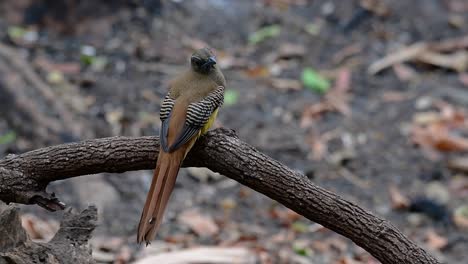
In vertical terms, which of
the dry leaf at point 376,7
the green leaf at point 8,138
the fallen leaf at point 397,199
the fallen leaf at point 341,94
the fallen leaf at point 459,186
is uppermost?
the dry leaf at point 376,7

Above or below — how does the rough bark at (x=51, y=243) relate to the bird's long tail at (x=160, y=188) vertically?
below

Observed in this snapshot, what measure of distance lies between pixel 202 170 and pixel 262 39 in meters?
2.90

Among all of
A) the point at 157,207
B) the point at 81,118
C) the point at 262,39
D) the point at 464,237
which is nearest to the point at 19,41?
the point at 81,118

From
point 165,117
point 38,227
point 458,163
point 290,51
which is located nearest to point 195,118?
point 165,117

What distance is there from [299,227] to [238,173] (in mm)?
2840

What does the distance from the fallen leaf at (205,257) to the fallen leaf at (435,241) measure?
60.8 inches

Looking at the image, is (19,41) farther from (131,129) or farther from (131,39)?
(131,129)

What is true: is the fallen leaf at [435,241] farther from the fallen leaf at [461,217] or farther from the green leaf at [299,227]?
the green leaf at [299,227]

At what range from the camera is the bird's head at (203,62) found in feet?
A: 13.2

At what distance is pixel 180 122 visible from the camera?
364 centimetres

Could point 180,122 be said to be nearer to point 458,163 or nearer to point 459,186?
point 459,186

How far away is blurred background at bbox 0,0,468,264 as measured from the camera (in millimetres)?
6055

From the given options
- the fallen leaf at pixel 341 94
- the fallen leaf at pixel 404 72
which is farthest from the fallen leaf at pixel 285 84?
the fallen leaf at pixel 404 72

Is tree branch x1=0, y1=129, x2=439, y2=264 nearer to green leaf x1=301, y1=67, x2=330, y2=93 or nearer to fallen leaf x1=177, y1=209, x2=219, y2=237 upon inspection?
fallen leaf x1=177, y1=209, x2=219, y2=237
